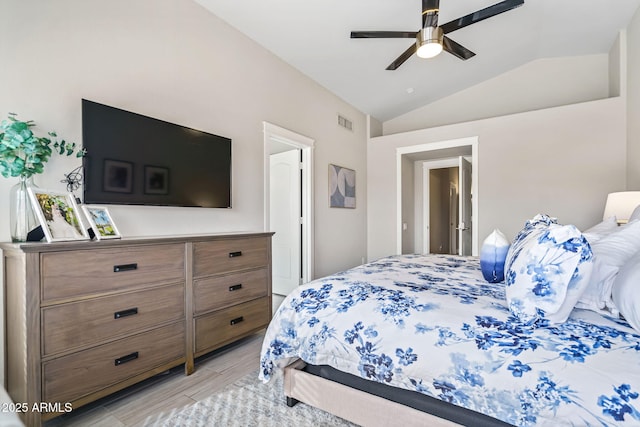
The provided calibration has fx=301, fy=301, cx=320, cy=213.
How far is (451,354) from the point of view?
1160mm

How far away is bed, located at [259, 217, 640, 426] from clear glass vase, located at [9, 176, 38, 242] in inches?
56.8

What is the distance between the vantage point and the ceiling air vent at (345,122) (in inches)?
186

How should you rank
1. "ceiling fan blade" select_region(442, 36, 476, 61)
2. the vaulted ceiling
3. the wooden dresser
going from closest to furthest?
the wooden dresser, "ceiling fan blade" select_region(442, 36, 476, 61), the vaulted ceiling

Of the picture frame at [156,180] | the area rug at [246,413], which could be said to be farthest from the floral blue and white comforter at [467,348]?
the picture frame at [156,180]

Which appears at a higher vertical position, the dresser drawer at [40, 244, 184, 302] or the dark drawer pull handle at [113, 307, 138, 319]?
the dresser drawer at [40, 244, 184, 302]

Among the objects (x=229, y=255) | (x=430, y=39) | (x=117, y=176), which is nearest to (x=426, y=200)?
(x=430, y=39)

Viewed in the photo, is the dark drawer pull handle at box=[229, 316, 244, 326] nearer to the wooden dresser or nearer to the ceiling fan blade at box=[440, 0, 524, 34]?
the wooden dresser

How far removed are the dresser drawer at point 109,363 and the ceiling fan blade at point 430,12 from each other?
2.95 metres

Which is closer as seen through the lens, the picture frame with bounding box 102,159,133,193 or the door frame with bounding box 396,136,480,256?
the picture frame with bounding box 102,159,133,193

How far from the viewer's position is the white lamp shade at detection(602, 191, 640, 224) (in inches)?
111

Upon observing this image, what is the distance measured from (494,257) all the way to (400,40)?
2805mm

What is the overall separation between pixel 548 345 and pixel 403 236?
4.25 metres

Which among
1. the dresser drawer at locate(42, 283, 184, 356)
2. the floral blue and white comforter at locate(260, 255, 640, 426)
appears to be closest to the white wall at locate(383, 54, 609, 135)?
the floral blue and white comforter at locate(260, 255, 640, 426)

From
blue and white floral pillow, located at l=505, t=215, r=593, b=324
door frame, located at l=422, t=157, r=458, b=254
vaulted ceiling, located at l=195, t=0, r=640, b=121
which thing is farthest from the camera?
door frame, located at l=422, t=157, r=458, b=254
